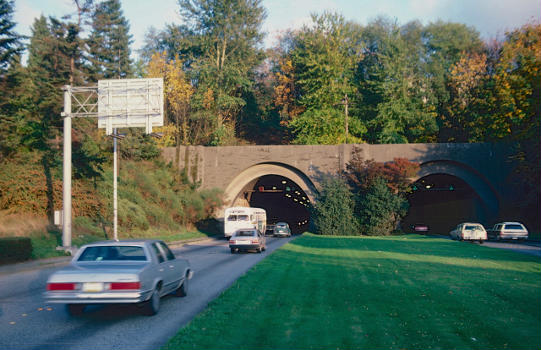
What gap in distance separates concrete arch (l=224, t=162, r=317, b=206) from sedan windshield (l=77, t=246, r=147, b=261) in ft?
133

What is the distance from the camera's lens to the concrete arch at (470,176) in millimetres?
48969

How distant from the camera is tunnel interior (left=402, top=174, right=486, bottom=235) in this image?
5241 cm

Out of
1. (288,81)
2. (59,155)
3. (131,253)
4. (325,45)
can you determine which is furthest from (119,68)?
(131,253)

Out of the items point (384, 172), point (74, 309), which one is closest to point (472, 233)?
point (384, 172)

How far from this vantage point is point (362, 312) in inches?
393

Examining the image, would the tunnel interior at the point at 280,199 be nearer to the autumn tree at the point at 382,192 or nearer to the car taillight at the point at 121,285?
the autumn tree at the point at 382,192

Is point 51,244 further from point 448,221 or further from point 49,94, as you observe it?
point 448,221

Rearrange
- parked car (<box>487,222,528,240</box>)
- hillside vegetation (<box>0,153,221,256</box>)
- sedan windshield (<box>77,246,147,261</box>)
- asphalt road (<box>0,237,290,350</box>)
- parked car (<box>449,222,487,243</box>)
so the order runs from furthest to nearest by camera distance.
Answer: parked car (<box>487,222,528,240</box>) < parked car (<box>449,222,487,243</box>) < hillside vegetation (<box>0,153,221,256</box>) < sedan windshield (<box>77,246,147,261</box>) < asphalt road (<box>0,237,290,350</box>)

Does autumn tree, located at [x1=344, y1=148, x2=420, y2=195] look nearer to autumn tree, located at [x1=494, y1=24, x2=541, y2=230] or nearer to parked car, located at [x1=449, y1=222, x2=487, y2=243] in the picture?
autumn tree, located at [x1=494, y1=24, x2=541, y2=230]

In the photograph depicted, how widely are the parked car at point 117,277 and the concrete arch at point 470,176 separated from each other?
136 feet

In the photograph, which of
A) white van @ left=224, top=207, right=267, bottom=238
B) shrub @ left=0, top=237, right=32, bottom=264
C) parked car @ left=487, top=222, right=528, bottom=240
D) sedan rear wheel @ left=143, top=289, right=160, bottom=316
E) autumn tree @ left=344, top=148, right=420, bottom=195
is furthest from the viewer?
autumn tree @ left=344, top=148, right=420, bottom=195

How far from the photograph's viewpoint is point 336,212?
47812 mm

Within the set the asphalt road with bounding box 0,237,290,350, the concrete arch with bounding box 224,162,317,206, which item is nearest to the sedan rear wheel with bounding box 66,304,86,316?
the asphalt road with bounding box 0,237,290,350

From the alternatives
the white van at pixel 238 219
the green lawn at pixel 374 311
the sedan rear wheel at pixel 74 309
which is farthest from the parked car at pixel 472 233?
the sedan rear wheel at pixel 74 309
